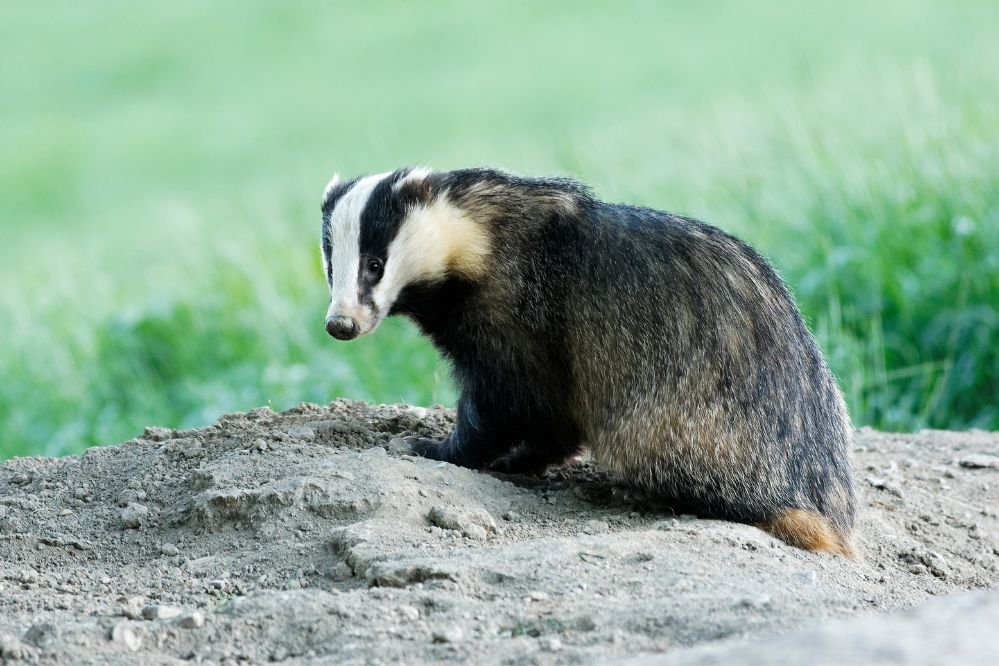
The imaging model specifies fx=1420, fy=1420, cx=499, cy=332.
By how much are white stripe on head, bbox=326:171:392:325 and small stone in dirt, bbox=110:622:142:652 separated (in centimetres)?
149

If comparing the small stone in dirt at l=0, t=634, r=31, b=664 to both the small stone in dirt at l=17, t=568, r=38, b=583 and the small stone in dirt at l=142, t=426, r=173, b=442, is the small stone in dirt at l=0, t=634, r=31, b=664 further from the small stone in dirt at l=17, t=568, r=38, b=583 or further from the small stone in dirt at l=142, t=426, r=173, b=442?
the small stone in dirt at l=142, t=426, r=173, b=442

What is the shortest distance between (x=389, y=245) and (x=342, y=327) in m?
0.34

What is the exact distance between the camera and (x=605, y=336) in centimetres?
469

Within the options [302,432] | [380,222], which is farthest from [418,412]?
[380,222]

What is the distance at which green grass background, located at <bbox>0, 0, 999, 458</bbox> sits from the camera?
24.9 feet

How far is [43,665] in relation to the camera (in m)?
3.31

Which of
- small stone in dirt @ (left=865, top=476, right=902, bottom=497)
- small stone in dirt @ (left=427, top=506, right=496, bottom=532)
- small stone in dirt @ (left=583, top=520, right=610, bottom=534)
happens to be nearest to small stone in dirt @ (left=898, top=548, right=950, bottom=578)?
small stone in dirt @ (left=865, top=476, right=902, bottom=497)

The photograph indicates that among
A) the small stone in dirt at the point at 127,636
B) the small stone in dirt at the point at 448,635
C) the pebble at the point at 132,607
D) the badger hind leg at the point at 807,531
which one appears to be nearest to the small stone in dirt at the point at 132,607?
the pebble at the point at 132,607

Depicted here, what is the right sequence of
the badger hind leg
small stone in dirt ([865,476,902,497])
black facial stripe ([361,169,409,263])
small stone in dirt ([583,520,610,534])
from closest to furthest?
1. small stone in dirt ([583,520,610,534])
2. the badger hind leg
3. black facial stripe ([361,169,409,263])
4. small stone in dirt ([865,476,902,497])

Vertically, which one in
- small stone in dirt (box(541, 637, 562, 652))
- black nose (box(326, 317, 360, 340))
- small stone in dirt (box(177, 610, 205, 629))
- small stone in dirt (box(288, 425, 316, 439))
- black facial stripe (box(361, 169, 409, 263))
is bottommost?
small stone in dirt (box(541, 637, 562, 652))

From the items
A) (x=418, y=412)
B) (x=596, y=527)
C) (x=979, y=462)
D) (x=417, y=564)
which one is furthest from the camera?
(x=979, y=462)

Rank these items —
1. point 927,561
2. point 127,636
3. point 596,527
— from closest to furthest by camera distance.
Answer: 1. point 127,636
2. point 596,527
3. point 927,561

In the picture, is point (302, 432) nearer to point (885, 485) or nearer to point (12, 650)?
point (12, 650)

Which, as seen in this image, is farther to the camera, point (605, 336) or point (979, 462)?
point (979, 462)
